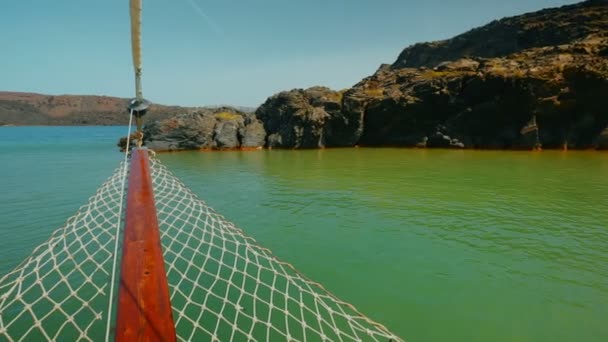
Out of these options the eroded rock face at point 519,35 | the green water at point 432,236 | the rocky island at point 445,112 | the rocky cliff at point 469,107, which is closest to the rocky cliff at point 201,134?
the rocky island at point 445,112

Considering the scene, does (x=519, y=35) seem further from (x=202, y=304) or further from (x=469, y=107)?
(x=202, y=304)

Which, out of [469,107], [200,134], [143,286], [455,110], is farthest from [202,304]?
[455,110]

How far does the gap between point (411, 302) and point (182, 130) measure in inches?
1314

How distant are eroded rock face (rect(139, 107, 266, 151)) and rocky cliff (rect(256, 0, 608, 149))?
2257mm

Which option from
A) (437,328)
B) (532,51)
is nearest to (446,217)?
(437,328)

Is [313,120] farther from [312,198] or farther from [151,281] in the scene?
[151,281]

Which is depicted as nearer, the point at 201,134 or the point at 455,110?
the point at 455,110

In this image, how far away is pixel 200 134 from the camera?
35344mm

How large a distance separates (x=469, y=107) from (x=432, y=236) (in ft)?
93.5

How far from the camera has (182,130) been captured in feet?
115

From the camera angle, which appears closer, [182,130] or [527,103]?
[527,103]

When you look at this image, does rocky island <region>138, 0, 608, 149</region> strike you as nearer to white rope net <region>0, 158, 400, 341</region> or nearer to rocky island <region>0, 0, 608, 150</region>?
rocky island <region>0, 0, 608, 150</region>

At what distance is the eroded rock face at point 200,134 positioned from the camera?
34719 millimetres

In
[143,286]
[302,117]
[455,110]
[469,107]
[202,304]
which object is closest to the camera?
[143,286]
